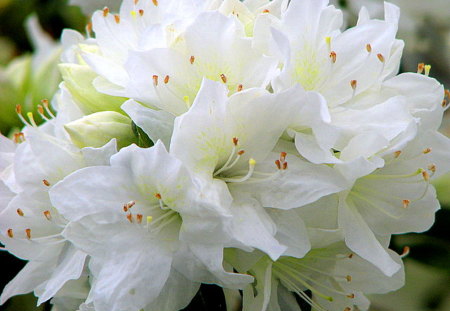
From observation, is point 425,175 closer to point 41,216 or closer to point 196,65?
point 196,65

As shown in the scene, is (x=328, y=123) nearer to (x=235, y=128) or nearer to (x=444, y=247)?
(x=235, y=128)

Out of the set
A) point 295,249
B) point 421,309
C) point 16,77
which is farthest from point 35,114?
point 421,309

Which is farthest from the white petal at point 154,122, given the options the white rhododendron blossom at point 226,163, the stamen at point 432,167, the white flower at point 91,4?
the white flower at point 91,4

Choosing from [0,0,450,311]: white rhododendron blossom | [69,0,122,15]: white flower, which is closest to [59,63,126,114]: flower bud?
[0,0,450,311]: white rhododendron blossom

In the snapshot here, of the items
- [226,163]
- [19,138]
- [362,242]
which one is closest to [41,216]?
[19,138]

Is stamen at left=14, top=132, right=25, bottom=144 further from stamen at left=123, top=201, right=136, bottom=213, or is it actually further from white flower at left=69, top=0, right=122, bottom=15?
white flower at left=69, top=0, right=122, bottom=15
